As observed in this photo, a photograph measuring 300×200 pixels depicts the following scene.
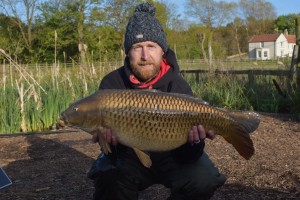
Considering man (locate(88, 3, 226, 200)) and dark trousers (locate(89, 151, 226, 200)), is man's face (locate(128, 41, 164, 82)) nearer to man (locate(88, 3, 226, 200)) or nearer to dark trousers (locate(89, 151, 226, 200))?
man (locate(88, 3, 226, 200))

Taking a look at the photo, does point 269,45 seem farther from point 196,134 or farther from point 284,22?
point 196,134

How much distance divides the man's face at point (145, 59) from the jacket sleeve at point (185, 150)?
0.17 meters

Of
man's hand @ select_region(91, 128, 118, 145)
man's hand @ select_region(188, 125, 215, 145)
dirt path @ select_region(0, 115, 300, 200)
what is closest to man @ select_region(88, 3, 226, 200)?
man's hand @ select_region(188, 125, 215, 145)

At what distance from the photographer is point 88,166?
15.1 feet

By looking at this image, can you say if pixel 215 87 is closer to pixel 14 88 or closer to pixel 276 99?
pixel 276 99

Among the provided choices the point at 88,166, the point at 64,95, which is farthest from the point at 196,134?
the point at 64,95

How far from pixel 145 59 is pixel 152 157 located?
25.4 inches

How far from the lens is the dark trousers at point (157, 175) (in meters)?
2.81

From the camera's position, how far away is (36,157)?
514 cm

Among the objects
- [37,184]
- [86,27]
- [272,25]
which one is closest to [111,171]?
[37,184]

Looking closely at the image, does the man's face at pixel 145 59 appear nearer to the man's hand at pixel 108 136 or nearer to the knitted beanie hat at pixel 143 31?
the knitted beanie hat at pixel 143 31

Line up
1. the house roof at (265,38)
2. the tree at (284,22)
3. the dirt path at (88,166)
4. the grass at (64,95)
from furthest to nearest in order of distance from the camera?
the tree at (284,22) → the house roof at (265,38) → the grass at (64,95) → the dirt path at (88,166)

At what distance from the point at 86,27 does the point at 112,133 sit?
2938 centimetres

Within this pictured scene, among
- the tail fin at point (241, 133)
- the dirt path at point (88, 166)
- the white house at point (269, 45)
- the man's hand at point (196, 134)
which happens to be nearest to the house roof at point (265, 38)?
the white house at point (269, 45)
